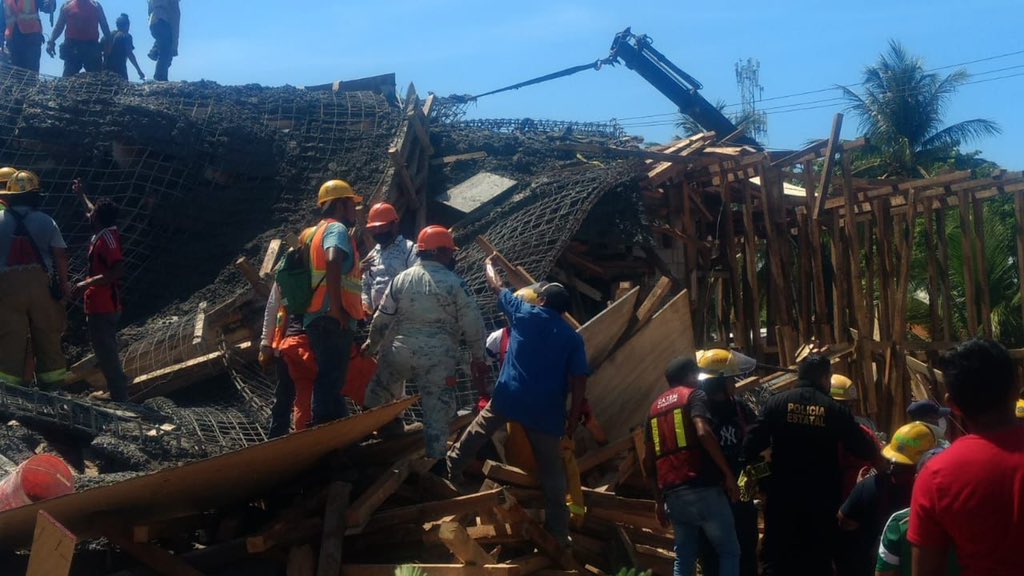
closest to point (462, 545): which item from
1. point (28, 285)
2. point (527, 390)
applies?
point (527, 390)

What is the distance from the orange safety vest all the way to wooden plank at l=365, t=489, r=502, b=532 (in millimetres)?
1189

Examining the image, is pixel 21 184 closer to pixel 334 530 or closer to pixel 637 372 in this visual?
pixel 334 530

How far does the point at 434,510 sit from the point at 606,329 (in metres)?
2.36

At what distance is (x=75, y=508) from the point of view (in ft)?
15.8

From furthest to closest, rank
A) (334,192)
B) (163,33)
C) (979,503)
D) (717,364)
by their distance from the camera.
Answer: (163,33) < (334,192) < (717,364) < (979,503)

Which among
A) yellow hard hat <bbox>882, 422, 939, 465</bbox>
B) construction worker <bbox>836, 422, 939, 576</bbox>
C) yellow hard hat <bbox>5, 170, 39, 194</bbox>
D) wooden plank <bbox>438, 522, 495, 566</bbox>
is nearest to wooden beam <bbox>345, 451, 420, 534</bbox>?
wooden plank <bbox>438, 522, 495, 566</bbox>

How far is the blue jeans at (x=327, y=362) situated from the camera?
645cm

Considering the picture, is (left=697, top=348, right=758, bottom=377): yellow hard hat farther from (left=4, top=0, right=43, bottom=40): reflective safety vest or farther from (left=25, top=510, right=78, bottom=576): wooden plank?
(left=4, top=0, right=43, bottom=40): reflective safety vest

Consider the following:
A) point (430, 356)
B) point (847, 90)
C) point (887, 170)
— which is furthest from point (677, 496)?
point (847, 90)

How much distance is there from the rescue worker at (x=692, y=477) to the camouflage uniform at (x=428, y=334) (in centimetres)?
139

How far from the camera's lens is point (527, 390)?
20.9ft

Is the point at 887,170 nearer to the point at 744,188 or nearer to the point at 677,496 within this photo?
the point at 744,188

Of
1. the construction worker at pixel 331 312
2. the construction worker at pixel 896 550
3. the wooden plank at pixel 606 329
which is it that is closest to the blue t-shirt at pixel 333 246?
the construction worker at pixel 331 312

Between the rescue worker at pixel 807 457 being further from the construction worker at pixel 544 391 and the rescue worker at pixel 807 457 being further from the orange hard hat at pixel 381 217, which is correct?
the orange hard hat at pixel 381 217
